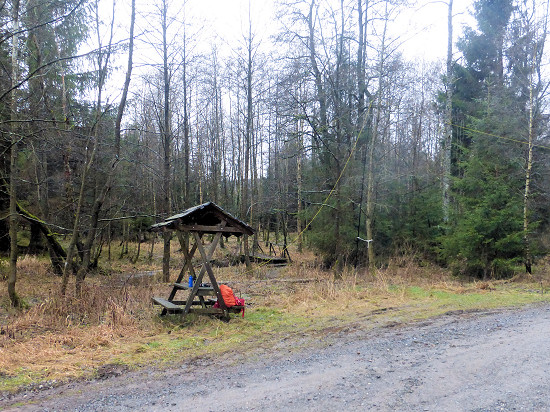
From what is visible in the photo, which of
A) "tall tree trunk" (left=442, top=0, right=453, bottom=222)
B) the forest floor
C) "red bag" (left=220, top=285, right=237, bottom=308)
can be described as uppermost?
"tall tree trunk" (left=442, top=0, right=453, bottom=222)

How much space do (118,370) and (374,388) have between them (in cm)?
306

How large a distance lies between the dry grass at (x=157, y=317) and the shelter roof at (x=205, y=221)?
5.49ft

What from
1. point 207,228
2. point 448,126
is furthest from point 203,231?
point 448,126

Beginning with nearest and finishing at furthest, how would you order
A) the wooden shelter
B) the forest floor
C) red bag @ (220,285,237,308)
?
1. the forest floor
2. the wooden shelter
3. red bag @ (220,285,237,308)

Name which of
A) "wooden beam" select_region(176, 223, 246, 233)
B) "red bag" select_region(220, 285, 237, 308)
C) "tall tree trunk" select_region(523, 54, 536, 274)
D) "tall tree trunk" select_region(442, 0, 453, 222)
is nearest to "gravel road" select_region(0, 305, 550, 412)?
"red bag" select_region(220, 285, 237, 308)

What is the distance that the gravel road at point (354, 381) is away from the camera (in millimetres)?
3799

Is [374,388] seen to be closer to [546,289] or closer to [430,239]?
[546,289]

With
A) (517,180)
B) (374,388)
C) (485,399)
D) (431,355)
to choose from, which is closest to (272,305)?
(431,355)

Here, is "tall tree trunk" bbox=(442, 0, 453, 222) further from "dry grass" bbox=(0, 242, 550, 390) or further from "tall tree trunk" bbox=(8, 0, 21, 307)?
"tall tree trunk" bbox=(8, 0, 21, 307)

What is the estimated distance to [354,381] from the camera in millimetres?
4355

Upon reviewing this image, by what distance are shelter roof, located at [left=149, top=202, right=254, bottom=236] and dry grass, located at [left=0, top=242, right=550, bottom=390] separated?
5.49ft

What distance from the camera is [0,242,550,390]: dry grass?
530cm

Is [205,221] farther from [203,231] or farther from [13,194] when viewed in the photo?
[13,194]

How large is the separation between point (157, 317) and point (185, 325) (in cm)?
67
